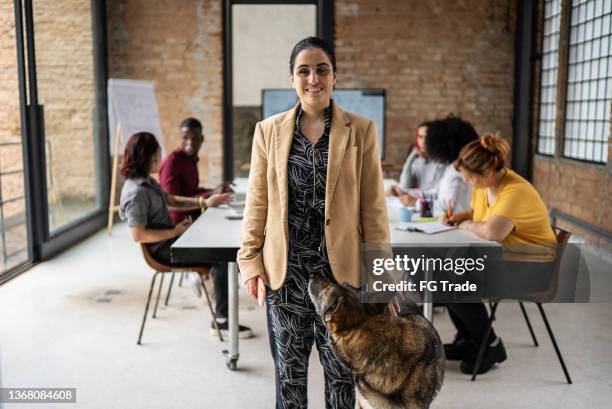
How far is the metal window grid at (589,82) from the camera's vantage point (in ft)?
19.0

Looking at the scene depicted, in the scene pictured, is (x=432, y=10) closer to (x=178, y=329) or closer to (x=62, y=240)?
(x=62, y=240)

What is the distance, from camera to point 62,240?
6.02 meters

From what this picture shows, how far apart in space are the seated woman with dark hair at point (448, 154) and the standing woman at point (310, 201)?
6.63ft

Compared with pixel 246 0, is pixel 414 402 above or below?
below

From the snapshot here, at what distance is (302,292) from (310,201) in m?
0.28

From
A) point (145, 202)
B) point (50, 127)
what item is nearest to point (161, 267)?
point (145, 202)

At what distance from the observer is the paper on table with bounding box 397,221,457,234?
3260 millimetres

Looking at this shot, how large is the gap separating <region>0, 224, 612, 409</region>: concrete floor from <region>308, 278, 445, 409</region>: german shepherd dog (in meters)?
0.91

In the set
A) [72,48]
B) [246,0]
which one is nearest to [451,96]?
[246,0]

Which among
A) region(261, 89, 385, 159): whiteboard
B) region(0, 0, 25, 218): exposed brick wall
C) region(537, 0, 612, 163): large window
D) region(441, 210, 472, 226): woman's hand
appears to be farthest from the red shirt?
region(537, 0, 612, 163): large window

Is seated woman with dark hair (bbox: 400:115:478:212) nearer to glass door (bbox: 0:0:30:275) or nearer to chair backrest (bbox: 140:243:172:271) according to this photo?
chair backrest (bbox: 140:243:172:271)

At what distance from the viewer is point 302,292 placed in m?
1.99

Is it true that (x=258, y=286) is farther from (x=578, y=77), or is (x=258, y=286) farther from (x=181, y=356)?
(x=578, y=77)

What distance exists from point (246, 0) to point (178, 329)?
197 inches
